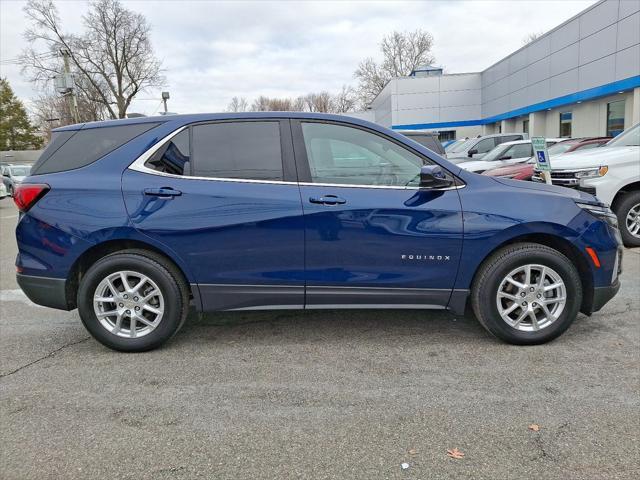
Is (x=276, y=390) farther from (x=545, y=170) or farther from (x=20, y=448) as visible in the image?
(x=545, y=170)

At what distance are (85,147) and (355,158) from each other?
2.06 m

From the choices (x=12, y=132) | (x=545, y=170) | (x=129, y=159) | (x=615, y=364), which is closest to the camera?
(x=615, y=364)

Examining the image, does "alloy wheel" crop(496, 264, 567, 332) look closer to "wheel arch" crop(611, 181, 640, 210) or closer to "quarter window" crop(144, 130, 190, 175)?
"quarter window" crop(144, 130, 190, 175)

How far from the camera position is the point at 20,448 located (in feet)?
8.14

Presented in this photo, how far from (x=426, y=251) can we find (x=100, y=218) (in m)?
2.38

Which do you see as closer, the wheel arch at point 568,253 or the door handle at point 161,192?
the door handle at point 161,192

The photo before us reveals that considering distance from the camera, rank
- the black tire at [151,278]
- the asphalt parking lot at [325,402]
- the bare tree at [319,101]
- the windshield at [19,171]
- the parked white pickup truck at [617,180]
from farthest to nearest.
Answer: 1. the bare tree at [319,101]
2. the windshield at [19,171]
3. the parked white pickup truck at [617,180]
4. the black tire at [151,278]
5. the asphalt parking lot at [325,402]

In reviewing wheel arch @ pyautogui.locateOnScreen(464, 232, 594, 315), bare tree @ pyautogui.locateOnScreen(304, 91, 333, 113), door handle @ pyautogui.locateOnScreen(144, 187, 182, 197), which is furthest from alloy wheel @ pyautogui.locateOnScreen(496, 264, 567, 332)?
bare tree @ pyautogui.locateOnScreen(304, 91, 333, 113)

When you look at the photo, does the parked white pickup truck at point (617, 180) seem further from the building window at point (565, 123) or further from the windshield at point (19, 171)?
the windshield at point (19, 171)

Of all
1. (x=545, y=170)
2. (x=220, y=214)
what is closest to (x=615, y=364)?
(x=220, y=214)

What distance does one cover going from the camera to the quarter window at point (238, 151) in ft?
11.5

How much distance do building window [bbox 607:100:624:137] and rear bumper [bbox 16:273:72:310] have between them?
2238 cm

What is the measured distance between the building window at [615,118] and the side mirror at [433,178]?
67.4 feet

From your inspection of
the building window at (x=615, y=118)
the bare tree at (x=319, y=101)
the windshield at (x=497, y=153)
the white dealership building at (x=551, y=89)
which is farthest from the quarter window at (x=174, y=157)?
the bare tree at (x=319, y=101)
